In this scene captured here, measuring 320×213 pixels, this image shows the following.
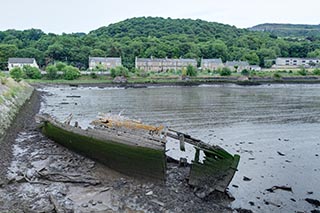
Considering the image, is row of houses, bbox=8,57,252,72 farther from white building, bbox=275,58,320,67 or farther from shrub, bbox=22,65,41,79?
white building, bbox=275,58,320,67

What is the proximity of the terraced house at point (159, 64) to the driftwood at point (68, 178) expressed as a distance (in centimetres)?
11641

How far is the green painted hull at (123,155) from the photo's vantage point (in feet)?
47.5

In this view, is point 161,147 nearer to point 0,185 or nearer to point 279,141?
point 0,185

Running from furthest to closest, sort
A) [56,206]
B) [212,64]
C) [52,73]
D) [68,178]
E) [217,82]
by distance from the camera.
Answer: [212,64] < [217,82] < [52,73] < [68,178] < [56,206]

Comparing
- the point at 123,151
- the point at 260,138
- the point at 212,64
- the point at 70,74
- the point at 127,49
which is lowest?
the point at 260,138

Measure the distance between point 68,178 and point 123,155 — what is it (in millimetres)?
2861

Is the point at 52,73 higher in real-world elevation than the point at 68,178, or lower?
lower

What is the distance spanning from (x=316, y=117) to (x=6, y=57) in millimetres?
119034

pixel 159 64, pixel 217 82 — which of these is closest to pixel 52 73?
pixel 159 64

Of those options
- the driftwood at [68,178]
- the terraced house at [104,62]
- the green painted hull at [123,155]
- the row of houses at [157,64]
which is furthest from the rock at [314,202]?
the terraced house at [104,62]

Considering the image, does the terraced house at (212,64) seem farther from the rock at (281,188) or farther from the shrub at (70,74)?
the rock at (281,188)

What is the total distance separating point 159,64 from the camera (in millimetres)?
133250

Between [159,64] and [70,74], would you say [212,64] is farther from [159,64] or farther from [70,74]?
[70,74]

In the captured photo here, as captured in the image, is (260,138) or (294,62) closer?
(260,138)
